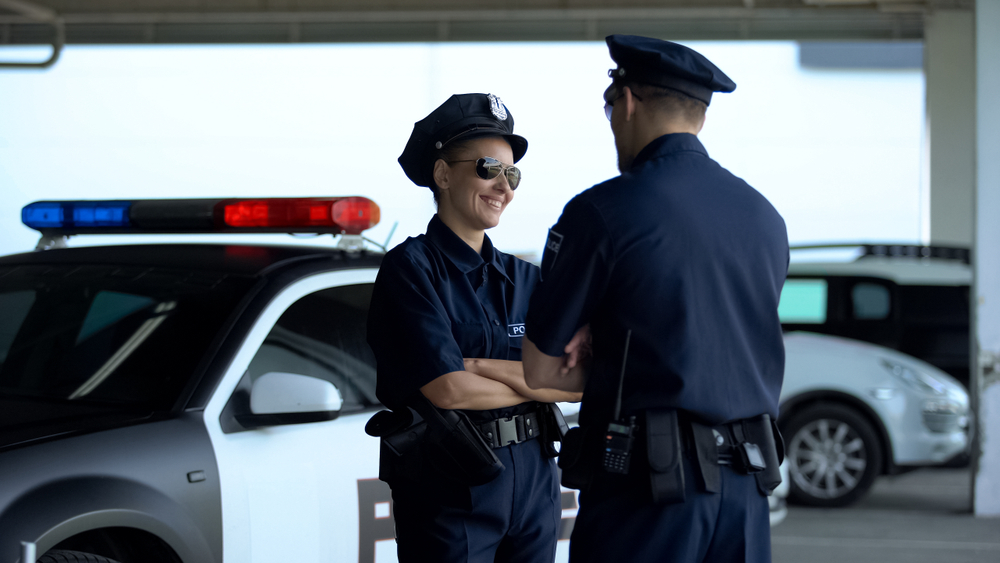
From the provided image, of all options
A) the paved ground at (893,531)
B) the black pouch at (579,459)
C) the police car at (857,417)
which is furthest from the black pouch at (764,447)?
the police car at (857,417)

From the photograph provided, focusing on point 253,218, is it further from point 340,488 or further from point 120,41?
point 120,41

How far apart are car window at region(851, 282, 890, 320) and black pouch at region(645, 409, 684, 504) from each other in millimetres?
7555

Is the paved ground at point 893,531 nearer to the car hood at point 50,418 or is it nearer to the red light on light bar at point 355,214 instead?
the red light on light bar at point 355,214

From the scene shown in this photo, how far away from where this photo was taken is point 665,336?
1.76 metres

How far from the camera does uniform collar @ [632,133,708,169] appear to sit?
185 cm

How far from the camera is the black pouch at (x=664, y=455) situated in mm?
1728

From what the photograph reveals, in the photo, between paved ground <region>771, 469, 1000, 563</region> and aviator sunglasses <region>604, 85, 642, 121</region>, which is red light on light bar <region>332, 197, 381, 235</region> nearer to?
aviator sunglasses <region>604, 85, 642, 121</region>

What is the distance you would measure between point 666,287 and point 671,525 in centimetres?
43

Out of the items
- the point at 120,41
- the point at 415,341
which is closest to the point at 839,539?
the point at 415,341

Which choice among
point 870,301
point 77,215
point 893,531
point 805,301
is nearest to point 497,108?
point 77,215

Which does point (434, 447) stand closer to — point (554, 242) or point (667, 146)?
point (554, 242)

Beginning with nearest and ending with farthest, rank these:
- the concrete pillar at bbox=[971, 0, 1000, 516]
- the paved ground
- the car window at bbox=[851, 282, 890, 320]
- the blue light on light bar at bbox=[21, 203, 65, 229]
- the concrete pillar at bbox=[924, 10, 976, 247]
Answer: the blue light on light bar at bbox=[21, 203, 65, 229] < the paved ground < the concrete pillar at bbox=[971, 0, 1000, 516] < the car window at bbox=[851, 282, 890, 320] < the concrete pillar at bbox=[924, 10, 976, 247]

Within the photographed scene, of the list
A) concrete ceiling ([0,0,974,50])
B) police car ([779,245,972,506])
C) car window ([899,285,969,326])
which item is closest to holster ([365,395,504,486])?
police car ([779,245,972,506])

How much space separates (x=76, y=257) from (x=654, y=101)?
90.8 inches
